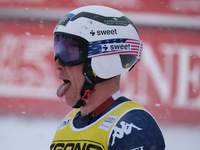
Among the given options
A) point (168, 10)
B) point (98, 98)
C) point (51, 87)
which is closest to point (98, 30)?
point (98, 98)

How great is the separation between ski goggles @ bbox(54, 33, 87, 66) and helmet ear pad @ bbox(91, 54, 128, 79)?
0.08 meters

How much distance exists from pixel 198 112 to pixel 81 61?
12.1 ft

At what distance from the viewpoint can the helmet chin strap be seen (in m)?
2.11

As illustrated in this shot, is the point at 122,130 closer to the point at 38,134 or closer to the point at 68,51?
the point at 68,51

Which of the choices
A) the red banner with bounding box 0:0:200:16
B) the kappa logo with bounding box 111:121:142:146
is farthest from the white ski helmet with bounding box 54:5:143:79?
the red banner with bounding box 0:0:200:16

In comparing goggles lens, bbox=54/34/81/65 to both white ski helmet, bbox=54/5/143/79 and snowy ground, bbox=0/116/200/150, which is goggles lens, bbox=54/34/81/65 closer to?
white ski helmet, bbox=54/5/143/79

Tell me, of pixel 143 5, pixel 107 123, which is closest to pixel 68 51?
pixel 107 123

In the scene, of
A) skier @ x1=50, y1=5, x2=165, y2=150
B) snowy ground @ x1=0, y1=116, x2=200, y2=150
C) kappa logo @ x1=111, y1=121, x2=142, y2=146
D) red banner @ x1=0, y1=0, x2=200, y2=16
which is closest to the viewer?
kappa logo @ x1=111, y1=121, x2=142, y2=146

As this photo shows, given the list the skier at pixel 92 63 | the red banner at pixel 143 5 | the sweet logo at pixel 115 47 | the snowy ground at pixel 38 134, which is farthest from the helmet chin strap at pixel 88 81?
the red banner at pixel 143 5

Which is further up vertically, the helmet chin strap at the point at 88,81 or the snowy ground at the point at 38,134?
the helmet chin strap at the point at 88,81

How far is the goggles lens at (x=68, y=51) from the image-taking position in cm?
211

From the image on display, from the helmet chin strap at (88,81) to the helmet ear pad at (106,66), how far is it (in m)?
0.02

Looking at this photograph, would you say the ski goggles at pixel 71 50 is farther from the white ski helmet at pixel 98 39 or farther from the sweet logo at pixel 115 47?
the sweet logo at pixel 115 47

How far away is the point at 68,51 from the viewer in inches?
84.1
